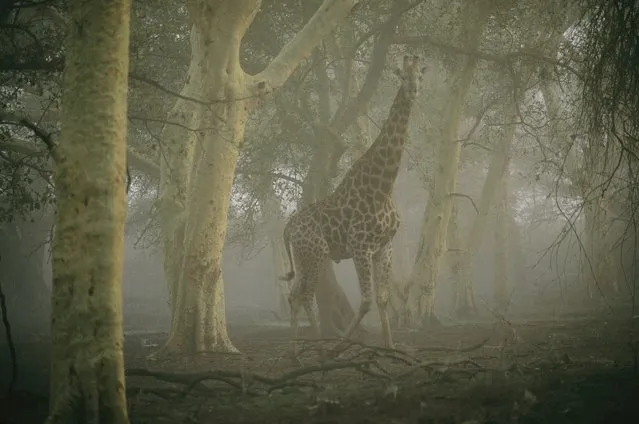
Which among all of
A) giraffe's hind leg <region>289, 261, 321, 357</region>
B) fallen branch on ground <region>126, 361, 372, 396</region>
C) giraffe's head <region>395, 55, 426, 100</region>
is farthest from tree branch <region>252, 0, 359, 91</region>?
fallen branch on ground <region>126, 361, 372, 396</region>

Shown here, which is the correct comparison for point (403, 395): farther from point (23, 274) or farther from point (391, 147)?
point (23, 274)

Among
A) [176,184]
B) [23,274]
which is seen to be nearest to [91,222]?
[176,184]

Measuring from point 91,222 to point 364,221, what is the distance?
21.8 ft

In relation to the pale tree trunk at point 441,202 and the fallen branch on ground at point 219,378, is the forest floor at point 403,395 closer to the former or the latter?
the fallen branch on ground at point 219,378

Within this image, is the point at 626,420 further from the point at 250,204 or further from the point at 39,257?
the point at 39,257

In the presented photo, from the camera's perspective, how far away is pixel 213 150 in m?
9.48

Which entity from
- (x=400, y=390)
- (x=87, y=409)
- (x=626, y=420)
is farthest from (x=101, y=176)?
(x=626, y=420)

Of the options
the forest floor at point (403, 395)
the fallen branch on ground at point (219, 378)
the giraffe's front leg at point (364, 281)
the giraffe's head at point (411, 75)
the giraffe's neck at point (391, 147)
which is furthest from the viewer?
the giraffe's neck at point (391, 147)

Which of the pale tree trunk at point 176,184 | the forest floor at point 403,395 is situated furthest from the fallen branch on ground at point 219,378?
the pale tree trunk at point 176,184

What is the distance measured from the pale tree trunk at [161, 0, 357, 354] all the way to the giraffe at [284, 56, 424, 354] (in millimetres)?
1578

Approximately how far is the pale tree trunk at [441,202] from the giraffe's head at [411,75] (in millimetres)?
5364

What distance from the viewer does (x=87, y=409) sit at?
3965 mm

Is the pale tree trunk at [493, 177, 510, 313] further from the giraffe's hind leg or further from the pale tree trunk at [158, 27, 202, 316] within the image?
the pale tree trunk at [158, 27, 202, 316]

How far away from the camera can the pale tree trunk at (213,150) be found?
937 centimetres
